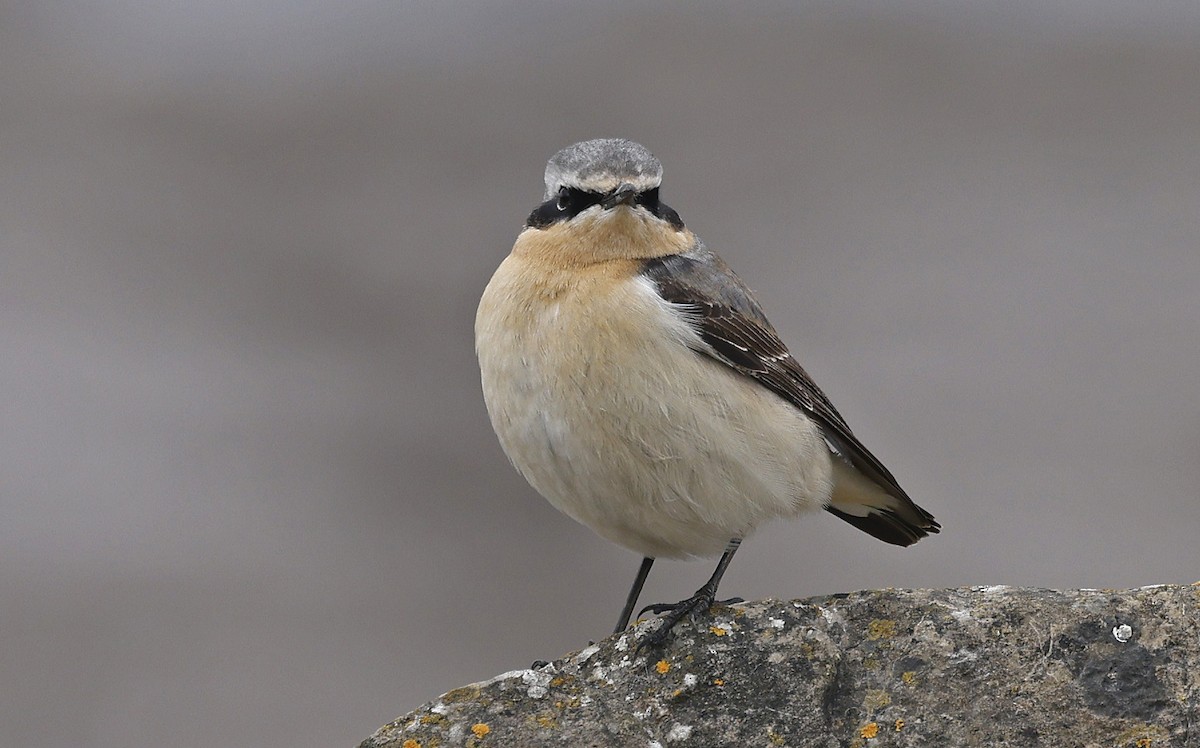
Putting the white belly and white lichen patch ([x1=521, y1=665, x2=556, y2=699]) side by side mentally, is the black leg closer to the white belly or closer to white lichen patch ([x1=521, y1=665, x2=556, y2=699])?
the white belly

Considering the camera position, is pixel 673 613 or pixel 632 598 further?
pixel 632 598

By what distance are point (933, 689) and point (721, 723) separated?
2.54 feet

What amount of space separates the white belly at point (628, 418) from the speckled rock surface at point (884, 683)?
895 mm

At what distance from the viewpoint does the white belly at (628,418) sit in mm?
5820

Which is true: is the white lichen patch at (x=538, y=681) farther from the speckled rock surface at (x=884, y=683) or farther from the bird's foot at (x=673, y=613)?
the bird's foot at (x=673, y=613)

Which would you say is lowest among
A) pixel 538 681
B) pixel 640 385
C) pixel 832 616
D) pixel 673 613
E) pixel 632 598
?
pixel 538 681

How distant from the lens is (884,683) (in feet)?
15.7

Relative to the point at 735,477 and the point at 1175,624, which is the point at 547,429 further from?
the point at 1175,624

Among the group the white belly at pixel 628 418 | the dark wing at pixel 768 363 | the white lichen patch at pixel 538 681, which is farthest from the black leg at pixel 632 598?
the white lichen patch at pixel 538 681

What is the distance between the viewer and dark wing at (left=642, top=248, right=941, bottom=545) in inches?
250

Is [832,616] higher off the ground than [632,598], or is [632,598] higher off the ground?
[632,598]

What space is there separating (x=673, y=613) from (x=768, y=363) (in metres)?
1.70

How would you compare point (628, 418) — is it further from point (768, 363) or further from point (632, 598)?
point (632, 598)

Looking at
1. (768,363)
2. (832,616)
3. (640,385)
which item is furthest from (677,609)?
(768,363)
